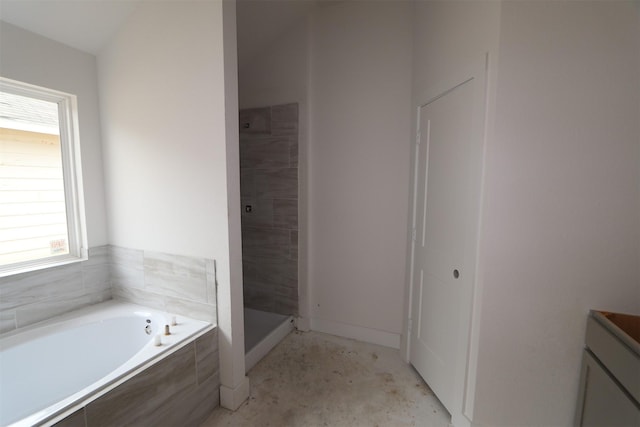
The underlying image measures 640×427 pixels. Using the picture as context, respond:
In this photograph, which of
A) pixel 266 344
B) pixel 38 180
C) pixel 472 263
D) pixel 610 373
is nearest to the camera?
pixel 610 373

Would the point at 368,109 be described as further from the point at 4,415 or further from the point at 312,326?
the point at 4,415

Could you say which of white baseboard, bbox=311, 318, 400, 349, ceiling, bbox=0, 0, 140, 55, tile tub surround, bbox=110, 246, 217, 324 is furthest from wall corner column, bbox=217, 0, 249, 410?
white baseboard, bbox=311, 318, 400, 349

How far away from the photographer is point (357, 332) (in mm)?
2494

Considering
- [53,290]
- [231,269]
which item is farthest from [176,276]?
[53,290]

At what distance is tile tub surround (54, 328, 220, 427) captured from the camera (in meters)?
1.15

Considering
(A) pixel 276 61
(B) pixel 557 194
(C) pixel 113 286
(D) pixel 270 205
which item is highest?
(A) pixel 276 61

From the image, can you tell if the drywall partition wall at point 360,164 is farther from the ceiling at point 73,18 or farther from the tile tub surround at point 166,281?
the ceiling at point 73,18

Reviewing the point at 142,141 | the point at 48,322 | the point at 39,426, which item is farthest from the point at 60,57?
the point at 39,426

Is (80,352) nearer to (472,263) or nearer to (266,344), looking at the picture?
(266,344)

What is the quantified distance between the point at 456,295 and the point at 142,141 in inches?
86.2

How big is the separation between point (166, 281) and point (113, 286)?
0.62 metres

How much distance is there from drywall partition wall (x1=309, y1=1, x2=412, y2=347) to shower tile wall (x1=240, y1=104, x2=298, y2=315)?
7.8 inches

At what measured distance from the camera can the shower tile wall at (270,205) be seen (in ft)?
8.32

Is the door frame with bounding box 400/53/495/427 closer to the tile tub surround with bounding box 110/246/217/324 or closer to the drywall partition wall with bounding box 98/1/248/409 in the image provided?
the drywall partition wall with bounding box 98/1/248/409
